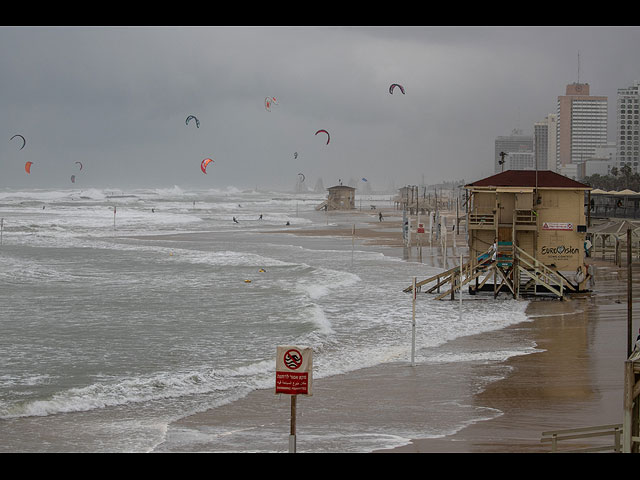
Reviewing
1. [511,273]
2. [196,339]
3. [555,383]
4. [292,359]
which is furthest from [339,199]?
[292,359]

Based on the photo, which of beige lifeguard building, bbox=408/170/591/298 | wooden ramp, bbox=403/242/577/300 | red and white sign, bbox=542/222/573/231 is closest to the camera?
wooden ramp, bbox=403/242/577/300

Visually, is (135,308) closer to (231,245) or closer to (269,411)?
(269,411)

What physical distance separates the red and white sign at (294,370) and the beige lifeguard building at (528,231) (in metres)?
15.6

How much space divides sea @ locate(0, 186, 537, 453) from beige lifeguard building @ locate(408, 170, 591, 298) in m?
1.04

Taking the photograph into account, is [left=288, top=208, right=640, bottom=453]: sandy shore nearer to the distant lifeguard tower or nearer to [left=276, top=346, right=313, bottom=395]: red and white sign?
[left=276, top=346, right=313, bottom=395]: red and white sign

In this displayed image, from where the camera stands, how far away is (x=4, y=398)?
453 inches

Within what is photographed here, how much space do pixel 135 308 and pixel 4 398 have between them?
9.30 m

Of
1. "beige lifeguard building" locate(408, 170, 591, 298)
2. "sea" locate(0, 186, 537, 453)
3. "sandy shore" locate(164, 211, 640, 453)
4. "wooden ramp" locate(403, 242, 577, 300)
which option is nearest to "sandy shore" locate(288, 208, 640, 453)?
"sandy shore" locate(164, 211, 640, 453)

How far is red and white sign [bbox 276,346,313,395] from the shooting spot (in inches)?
277

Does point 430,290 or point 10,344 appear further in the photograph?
point 430,290

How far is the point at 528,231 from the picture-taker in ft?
74.5

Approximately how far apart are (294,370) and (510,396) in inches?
217

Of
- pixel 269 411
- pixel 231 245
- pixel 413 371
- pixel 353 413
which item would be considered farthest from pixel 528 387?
pixel 231 245

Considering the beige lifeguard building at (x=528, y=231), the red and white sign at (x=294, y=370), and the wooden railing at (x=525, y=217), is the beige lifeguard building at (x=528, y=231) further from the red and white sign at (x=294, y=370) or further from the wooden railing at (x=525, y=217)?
the red and white sign at (x=294, y=370)
